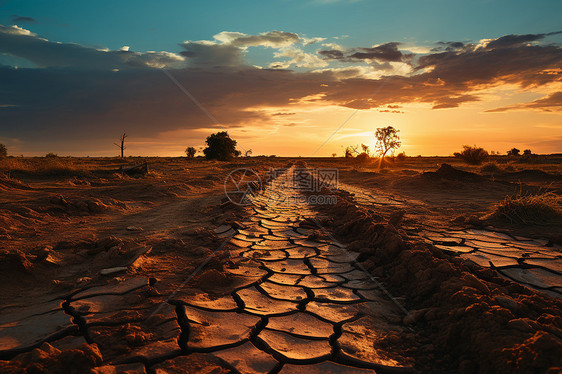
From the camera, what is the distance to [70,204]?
19.0ft

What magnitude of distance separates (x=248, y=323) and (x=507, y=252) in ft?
11.3

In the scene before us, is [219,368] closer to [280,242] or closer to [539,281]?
[280,242]

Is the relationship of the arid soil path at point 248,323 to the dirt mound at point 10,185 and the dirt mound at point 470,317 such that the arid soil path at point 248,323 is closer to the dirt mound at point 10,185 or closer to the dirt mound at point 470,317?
the dirt mound at point 470,317

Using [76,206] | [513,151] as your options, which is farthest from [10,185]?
[513,151]

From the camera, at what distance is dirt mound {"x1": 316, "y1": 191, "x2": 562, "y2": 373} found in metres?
1.50

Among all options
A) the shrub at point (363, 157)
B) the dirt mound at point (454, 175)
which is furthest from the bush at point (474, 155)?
the dirt mound at point (454, 175)

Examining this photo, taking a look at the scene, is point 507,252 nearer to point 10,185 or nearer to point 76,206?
point 76,206

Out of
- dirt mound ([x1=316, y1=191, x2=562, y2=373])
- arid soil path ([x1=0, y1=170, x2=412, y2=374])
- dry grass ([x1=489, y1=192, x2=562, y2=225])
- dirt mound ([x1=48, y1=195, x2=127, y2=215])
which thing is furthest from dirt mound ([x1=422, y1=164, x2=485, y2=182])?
→ dirt mound ([x1=48, y1=195, x2=127, y2=215])

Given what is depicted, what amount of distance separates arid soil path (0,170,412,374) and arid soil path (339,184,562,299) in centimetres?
143

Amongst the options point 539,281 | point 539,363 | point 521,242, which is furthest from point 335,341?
point 521,242

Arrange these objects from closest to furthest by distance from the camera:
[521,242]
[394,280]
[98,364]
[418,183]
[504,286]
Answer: [98,364]
[504,286]
[394,280]
[521,242]
[418,183]

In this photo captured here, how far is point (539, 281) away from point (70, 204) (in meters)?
7.11

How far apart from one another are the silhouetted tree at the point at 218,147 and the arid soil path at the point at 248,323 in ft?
113

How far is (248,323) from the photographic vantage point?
2.13 m
